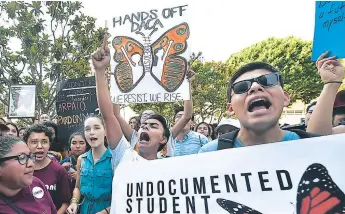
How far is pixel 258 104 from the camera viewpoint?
1.94 meters

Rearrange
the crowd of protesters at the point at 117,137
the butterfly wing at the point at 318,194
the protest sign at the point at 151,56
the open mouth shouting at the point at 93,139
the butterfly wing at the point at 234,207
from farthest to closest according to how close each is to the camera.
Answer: the protest sign at the point at 151,56 → the open mouth shouting at the point at 93,139 → the crowd of protesters at the point at 117,137 → the butterfly wing at the point at 234,207 → the butterfly wing at the point at 318,194

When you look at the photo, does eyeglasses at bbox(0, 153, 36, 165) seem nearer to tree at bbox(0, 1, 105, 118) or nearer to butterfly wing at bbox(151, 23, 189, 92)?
butterfly wing at bbox(151, 23, 189, 92)

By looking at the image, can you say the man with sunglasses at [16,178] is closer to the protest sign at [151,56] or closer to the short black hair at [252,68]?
the protest sign at [151,56]

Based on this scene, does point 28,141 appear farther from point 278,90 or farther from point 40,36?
point 40,36

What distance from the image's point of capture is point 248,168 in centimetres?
197

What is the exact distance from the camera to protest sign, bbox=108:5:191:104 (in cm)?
390

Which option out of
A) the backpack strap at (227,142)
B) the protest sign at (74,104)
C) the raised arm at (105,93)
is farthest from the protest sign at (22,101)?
the backpack strap at (227,142)

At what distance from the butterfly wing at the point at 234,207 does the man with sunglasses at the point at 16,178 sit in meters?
1.34

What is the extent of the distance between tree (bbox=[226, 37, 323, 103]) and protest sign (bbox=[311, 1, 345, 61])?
2698 cm

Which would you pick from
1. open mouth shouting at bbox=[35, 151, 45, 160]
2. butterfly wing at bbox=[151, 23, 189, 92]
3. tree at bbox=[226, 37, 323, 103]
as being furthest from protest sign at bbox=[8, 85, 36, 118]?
tree at bbox=[226, 37, 323, 103]

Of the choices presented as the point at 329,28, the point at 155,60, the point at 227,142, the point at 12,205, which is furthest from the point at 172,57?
the point at 12,205

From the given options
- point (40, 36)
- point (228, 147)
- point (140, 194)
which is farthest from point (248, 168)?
point (40, 36)

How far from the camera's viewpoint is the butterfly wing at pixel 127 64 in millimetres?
3936

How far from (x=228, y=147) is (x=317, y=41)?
0.97 metres
